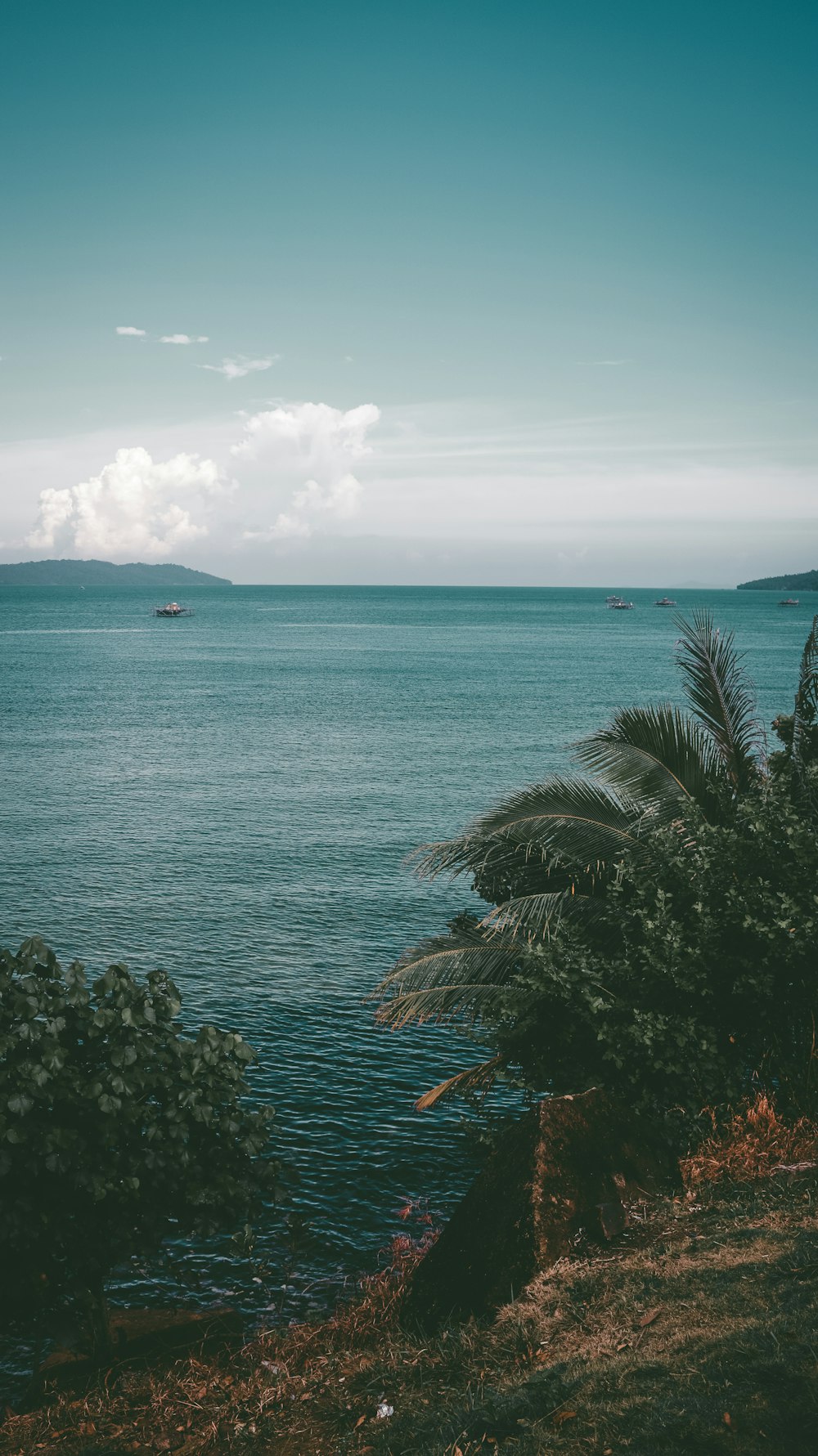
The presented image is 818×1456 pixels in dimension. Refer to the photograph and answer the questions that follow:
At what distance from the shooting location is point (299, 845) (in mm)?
36312

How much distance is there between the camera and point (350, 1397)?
271 inches

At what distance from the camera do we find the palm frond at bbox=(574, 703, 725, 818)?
1433 centimetres

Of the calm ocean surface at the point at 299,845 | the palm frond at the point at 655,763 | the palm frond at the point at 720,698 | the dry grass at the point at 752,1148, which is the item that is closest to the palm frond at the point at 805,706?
the palm frond at the point at 720,698

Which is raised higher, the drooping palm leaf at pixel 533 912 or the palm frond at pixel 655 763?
the palm frond at pixel 655 763

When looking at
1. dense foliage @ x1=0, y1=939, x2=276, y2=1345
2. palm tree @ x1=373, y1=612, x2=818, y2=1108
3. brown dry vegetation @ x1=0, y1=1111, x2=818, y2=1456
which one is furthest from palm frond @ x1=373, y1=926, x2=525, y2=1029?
dense foliage @ x1=0, y1=939, x2=276, y2=1345

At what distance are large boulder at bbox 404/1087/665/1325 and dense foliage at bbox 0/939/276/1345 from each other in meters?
1.69

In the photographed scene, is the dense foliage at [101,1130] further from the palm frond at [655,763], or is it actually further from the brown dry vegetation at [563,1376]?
the palm frond at [655,763]

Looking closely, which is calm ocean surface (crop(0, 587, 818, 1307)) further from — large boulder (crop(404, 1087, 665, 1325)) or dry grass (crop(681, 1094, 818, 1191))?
dry grass (crop(681, 1094, 818, 1191))

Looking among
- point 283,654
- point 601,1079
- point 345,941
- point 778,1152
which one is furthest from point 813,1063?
point 283,654

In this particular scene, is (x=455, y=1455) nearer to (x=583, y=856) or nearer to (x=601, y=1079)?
(x=601, y=1079)

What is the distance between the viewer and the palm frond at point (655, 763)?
564 inches

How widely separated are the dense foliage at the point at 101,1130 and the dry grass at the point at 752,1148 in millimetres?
4193

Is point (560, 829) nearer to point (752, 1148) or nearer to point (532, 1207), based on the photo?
point (752, 1148)

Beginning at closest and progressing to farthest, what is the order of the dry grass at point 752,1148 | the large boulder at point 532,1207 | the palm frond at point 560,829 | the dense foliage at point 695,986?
the large boulder at point 532,1207 → the dry grass at point 752,1148 → the dense foliage at point 695,986 → the palm frond at point 560,829
